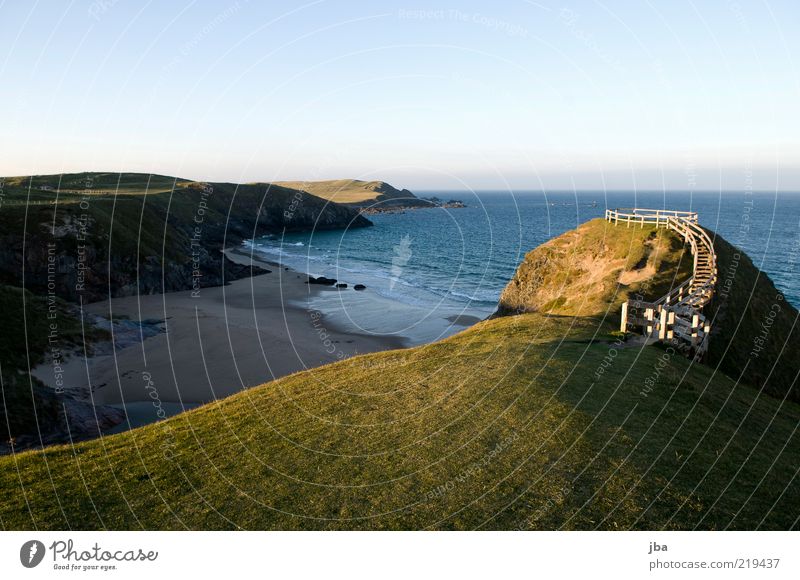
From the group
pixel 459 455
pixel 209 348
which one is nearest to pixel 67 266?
pixel 209 348

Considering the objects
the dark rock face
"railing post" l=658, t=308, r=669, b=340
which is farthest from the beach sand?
"railing post" l=658, t=308, r=669, b=340

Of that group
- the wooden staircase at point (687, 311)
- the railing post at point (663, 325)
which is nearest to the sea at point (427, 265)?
the wooden staircase at point (687, 311)

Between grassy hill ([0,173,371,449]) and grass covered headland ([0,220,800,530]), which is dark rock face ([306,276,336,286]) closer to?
grassy hill ([0,173,371,449])

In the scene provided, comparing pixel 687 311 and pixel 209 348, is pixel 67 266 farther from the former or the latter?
pixel 687 311

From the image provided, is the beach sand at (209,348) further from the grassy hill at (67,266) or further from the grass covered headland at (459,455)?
the grass covered headland at (459,455)

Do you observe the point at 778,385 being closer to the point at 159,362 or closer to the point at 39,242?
the point at 159,362

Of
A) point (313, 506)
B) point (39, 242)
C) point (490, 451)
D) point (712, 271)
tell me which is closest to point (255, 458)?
point (313, 506)
